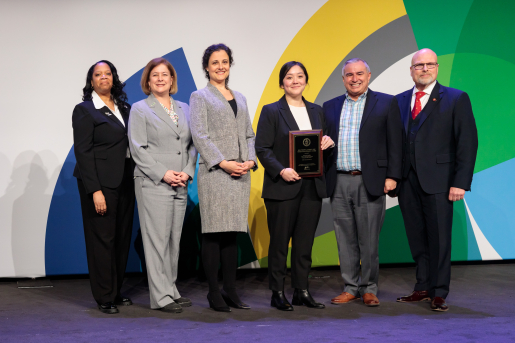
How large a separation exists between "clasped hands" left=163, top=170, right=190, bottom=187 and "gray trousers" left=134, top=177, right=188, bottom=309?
0.06 meters

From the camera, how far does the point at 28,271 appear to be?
4285 mm

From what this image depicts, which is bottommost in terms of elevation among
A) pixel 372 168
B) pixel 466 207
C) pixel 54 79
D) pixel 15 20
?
pixel 466 207

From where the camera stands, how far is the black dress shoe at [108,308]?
3.10 metres

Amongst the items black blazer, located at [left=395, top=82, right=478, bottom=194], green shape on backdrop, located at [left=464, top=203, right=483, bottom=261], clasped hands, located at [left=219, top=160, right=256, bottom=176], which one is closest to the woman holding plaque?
clasped hands, located at [left=219, top=160, right=256, bottom=176]

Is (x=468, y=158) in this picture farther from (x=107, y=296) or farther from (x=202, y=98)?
(x=107, y=296)

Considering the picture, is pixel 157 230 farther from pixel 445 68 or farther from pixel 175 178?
pixel 445 68

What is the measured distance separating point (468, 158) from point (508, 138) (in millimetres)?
2048

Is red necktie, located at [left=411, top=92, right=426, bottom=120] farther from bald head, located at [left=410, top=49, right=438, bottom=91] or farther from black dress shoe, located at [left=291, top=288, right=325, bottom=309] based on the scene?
black dress shoe, located at [left=291, top=288, right=325, bottom=309]

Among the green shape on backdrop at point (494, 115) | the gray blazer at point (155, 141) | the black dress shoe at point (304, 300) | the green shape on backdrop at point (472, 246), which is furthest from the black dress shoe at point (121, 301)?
the green shape on backdrop at point (494, 115)

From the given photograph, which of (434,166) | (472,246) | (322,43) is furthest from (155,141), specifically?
(472,246)

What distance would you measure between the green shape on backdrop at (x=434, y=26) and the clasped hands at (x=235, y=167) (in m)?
2.70

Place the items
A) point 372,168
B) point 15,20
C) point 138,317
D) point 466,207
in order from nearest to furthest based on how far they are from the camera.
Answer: point 138,317 → point 372,168 → point 15,20 → point 466,207

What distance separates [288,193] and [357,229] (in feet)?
2.06

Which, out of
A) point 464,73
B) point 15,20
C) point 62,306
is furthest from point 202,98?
point 464,73
